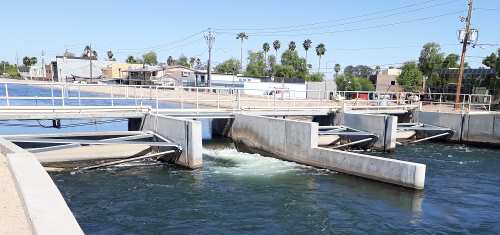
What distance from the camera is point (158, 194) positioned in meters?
14.2

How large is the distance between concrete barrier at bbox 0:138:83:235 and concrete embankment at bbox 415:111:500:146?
27.7m

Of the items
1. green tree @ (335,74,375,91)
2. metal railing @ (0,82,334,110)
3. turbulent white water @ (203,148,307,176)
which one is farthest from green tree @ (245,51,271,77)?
turbulent white water @ (203,148,307,176)

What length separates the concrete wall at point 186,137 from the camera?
58.4ft

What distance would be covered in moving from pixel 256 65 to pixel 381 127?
4015 inches

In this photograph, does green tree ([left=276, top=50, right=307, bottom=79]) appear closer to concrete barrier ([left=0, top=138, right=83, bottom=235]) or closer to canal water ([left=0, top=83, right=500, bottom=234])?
canal water ([left=0, top=83, right=500, bottom=234])

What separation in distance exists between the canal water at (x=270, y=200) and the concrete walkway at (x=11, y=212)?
12.3 ft

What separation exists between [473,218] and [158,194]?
968 cm

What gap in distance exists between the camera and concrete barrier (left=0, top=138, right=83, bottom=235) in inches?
199

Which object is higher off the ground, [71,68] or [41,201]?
[71,68]

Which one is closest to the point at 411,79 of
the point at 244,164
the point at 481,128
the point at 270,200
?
the point at 481,128

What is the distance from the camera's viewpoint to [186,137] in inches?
714

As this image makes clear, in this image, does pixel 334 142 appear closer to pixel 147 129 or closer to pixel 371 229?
pixel 147 129

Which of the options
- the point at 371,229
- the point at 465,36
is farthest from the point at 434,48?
the point at 371,229

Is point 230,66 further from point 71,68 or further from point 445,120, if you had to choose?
point 445,120
